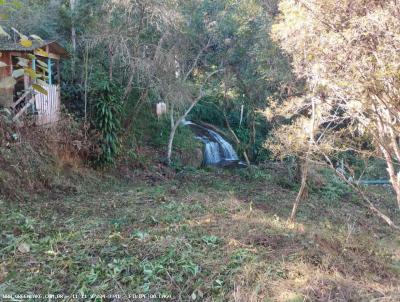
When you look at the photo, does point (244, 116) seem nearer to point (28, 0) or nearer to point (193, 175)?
point (193, 175)

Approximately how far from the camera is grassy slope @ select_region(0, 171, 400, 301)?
391cm

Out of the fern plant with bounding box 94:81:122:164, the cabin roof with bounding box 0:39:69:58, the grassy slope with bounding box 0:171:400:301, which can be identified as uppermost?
the cabin roof with bounding box 0:39:69:58

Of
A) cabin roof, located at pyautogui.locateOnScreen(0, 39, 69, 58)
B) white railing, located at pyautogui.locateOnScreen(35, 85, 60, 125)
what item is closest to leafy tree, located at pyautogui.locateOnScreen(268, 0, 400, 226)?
cabin roof, located at pyautogui.locateOnScreen(0, 39, 69, 58)

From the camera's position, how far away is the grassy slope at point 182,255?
3.91 m

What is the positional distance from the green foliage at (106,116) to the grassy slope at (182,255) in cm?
243

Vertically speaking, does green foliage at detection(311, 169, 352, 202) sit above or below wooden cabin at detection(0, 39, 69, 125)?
below

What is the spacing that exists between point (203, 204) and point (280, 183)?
5.02 meters

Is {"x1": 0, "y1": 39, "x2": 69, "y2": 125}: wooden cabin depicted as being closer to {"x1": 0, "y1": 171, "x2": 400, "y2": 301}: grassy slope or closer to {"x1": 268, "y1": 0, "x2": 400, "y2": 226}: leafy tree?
{"x1": 0, "y1": 171, "x2": 400, "y2": 301}: grassy slope

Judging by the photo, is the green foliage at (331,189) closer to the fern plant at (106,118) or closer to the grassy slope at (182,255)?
the grassy slope at (182,255)

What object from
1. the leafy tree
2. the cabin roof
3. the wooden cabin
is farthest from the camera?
the wooden cabin

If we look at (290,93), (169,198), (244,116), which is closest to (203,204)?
(169,198)

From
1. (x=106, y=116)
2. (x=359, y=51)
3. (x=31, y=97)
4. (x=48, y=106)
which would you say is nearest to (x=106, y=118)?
(x=106, y=116)

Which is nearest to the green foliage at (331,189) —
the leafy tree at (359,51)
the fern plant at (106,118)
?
the leafy tree at (359,51)

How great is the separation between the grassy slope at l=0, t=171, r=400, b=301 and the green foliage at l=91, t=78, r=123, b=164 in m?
2.43
